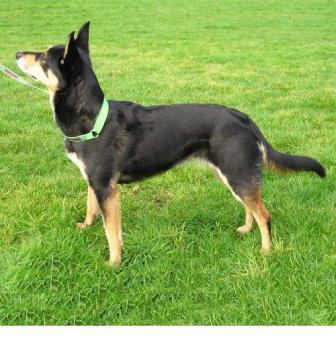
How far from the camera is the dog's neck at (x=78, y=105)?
13.1 feet

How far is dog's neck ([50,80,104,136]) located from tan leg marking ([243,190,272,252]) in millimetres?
1504

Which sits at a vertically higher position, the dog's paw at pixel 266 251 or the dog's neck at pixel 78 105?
the dog's neck at pixel 78 105

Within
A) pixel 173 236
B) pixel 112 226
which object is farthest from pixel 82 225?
pixel 173 236

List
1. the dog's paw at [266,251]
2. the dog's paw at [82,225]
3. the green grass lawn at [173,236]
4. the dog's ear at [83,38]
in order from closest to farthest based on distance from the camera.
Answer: the green grass lawn at [173,236] < the dog's paw at [266,251] < the dog's ear at [83,38] < the dog's paw at [82,225]

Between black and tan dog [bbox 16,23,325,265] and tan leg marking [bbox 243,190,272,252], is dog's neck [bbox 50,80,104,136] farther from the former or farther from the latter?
tan leg marking [bbox 243,190,272,252]

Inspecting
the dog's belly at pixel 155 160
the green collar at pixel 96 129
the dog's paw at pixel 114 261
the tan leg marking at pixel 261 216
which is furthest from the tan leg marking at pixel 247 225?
the green collar at pixel 96 129

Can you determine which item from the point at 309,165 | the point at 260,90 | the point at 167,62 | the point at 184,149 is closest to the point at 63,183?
the point at 184,149

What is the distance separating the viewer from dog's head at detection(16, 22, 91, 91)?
3.88 m

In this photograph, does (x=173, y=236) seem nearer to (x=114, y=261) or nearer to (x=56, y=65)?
(x=114, y=261)

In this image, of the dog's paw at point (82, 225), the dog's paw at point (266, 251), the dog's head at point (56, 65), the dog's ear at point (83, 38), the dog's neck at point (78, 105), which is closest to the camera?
the dog's head at point (56, 65)

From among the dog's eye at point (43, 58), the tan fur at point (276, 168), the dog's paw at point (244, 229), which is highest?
the dog's eye at point (43, 58)

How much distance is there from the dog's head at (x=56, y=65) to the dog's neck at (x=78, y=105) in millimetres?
64

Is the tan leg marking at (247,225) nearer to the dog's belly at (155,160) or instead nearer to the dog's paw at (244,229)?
the dog's paw at (244,229)

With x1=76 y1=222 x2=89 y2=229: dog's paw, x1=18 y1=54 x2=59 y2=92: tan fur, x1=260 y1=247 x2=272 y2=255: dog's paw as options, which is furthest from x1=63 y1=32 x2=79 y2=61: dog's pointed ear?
x1=260 y1=247 x2=272 y2=255: dog's paw
